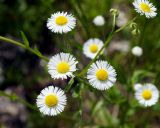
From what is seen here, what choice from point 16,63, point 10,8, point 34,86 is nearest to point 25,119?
point 34,86

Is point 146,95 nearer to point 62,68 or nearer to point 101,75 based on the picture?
point 101,75

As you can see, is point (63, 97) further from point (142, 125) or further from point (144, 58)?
point (144, 58)

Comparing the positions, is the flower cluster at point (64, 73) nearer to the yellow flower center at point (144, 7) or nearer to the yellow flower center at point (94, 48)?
the yellow flower center at point (144, 7)

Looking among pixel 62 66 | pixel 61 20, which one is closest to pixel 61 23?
pixel 61 20

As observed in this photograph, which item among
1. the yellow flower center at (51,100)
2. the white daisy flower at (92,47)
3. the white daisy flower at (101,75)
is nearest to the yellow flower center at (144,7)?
the white daisy flower at (101,75)

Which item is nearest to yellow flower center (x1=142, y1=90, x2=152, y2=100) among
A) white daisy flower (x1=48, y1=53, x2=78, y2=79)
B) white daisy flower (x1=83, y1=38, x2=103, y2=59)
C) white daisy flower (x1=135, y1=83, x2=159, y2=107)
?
white daisy flower (x1=135, y1=83, x2=159, y2=107)

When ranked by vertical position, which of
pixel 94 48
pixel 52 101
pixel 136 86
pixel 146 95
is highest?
pixel 94 48
